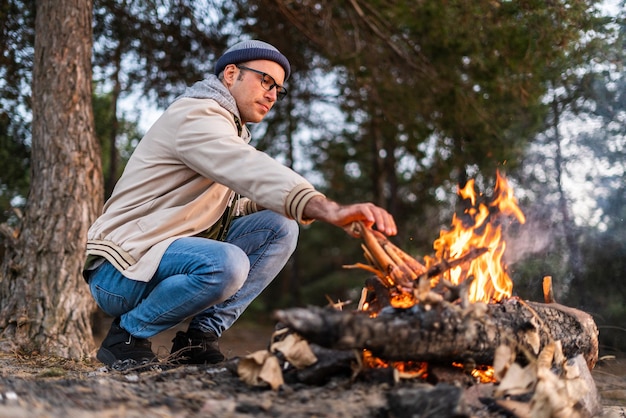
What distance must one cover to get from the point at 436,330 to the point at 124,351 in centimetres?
161

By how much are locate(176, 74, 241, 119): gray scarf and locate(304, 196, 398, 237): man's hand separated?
101 centimetres

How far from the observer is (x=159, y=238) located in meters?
3.16

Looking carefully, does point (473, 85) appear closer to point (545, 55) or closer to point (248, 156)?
point (545, 55)

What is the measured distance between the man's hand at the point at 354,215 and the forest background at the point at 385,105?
162 cm

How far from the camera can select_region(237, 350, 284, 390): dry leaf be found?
→ 2.37m

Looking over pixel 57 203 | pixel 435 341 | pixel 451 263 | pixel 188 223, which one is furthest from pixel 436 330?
pixel 57 203

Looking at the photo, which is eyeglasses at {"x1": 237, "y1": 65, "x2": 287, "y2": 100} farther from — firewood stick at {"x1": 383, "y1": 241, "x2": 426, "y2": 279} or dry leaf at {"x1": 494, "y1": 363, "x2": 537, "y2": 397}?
dry leaf at {"x1": 494, "y1": 363, "x2": 537, "y2": 397}

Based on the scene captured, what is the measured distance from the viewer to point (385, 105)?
7.89 meters

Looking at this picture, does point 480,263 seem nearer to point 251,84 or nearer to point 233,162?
point 233,162

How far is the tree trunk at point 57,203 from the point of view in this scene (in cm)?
457

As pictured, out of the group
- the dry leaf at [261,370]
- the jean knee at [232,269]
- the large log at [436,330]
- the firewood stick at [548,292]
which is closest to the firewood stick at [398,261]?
the large log at [436,330]

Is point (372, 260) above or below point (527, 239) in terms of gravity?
below

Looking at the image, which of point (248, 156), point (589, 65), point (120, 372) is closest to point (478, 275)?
point (248, 156)

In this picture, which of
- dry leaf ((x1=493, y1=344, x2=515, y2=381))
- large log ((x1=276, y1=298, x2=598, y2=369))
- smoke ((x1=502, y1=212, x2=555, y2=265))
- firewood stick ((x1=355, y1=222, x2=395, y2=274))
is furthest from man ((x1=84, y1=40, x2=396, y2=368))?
smoke ((x1=502, y1=212, x2=555, y2=265))
